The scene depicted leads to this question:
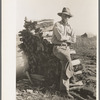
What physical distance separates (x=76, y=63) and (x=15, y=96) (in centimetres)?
33

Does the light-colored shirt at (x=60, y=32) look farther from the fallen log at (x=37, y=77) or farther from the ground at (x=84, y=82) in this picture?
the fallen log at (x=37, y=77)

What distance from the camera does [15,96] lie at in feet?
A: 3.52

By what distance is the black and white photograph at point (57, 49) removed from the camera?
3.47 feet

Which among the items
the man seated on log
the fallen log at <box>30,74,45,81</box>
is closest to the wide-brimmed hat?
the man seated on log

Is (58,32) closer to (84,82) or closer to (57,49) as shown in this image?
(57,49)

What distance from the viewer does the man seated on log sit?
1.06 m

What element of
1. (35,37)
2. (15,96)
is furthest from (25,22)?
(15,96)

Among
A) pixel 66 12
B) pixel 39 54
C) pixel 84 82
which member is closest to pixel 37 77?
pixel 39 54

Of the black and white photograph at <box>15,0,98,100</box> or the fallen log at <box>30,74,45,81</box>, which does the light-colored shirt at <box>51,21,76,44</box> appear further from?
the fallen log at <box>30,74,45,81</box>

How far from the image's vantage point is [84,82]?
3.50 feet

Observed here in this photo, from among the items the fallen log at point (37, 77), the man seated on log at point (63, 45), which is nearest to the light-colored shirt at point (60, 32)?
the man seated on log at point (63, 45)

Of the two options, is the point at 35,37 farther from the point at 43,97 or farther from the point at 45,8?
the point at 43,97

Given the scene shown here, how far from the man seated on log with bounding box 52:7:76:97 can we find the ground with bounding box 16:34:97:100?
0.04m

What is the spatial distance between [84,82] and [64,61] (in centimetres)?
14
